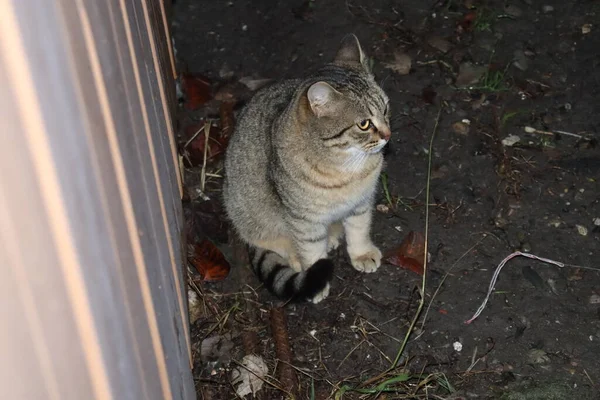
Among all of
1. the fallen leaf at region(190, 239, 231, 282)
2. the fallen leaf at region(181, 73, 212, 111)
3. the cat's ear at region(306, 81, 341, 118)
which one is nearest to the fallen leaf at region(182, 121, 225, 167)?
the fallen leaf at region(181, 73, 212, 111)

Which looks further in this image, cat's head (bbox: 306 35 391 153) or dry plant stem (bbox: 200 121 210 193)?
dry plant stem (bbox: 200 121 210 193)

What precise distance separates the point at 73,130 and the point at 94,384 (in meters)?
0.51

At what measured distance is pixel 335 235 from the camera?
3.49 metres

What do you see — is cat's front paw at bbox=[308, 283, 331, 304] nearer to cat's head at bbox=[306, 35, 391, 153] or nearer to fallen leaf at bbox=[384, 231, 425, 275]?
fallen leaf at bbox=[384, 231, 425, 275]

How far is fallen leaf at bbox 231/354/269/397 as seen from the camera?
9.68 ft

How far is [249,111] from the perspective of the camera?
3.37 meters

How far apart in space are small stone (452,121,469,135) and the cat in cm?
95

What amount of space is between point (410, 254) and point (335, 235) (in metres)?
0.37

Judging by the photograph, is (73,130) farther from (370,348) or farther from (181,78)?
(181,78)

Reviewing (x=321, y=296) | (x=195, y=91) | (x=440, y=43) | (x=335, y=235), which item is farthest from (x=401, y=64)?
(x=321, y=296)

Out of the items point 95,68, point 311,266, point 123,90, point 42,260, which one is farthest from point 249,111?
point 42,260

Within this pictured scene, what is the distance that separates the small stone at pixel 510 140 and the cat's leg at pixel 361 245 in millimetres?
1013

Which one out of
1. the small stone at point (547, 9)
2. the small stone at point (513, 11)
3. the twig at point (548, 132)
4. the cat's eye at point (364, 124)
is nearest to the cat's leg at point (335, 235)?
the cat's eye at point (364, 124)

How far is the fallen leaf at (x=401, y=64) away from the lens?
4.32 metres
